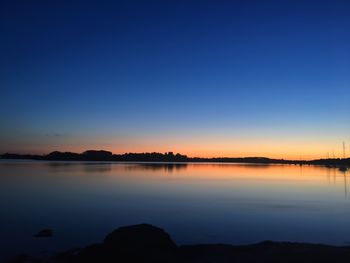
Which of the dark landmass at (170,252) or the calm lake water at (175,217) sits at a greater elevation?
the dark landmass at (170,252)

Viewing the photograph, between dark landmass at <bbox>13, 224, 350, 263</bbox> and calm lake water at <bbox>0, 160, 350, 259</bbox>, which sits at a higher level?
dark landmass at <bbox>13, 224, 350, 263</bbox>

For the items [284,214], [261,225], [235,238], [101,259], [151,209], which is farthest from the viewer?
[151,209]

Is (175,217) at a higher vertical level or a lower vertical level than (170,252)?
lower

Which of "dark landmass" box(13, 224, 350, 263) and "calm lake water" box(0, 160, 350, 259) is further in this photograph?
"calm lake water" box(0, 160, 350, 259)

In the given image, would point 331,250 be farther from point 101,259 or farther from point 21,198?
point 21,198

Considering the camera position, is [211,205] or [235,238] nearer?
[235,238]

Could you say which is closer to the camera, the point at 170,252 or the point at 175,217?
the point at 170,252

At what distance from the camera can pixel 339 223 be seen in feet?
94.2

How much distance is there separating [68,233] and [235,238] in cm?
1088

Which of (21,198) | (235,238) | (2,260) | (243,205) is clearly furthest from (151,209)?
(2,260)

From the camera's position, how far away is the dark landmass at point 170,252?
1485 centimetres

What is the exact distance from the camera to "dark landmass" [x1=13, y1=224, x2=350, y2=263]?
1485 cm

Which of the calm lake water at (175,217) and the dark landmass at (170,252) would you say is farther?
the calm lake water at (175,217)

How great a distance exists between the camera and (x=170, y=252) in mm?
16234
